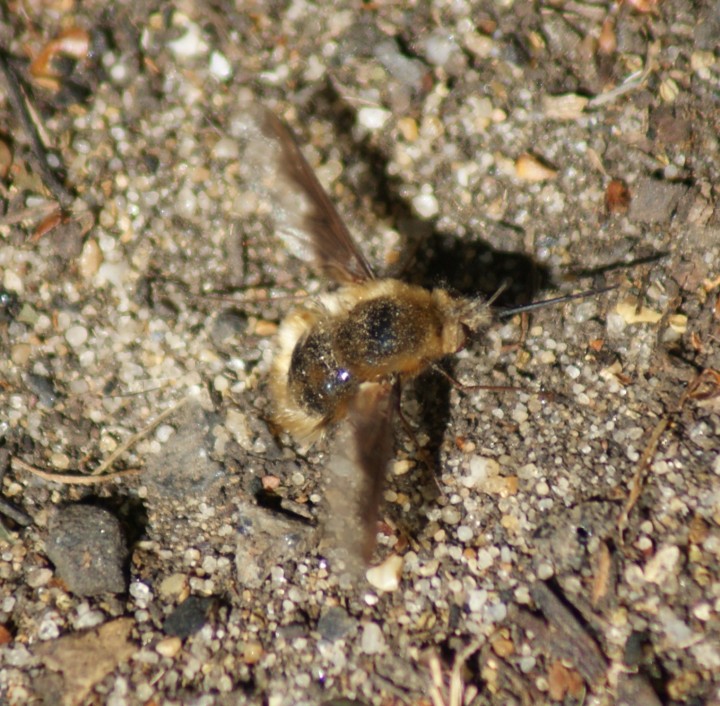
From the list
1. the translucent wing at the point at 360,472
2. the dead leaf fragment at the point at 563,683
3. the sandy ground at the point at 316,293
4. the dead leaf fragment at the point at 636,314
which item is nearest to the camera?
the translucent wing at the point at 360,472

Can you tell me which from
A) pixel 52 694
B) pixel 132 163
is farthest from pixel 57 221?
pixel 52 694

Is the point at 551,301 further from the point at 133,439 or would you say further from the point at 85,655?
the point at 85,655

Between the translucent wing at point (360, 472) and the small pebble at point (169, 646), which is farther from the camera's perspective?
the small pebble at point (169, 646)

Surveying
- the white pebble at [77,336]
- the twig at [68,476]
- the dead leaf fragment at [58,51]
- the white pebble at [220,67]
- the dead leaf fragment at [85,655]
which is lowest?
the dead leaf fragment at [85,655]

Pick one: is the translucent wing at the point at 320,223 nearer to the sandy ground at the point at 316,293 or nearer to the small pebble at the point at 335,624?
the sandy ground at the point at 316,293

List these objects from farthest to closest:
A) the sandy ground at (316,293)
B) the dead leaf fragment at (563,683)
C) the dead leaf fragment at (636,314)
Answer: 1. the dead leaf fragment at (636,314)
2. the sandy ground at (316,293)
3. the dead leaf fragment at (563,683)

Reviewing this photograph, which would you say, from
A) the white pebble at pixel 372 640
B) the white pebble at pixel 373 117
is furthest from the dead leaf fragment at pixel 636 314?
the white pebble at pixel 372 640

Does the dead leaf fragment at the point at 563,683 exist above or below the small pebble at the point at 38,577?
above

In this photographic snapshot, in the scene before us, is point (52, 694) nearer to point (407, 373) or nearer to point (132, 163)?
point (407, 373)
